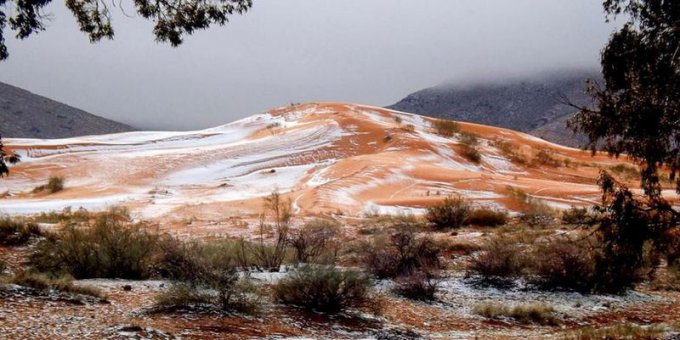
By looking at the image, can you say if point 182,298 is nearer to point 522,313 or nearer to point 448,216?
point 522,313

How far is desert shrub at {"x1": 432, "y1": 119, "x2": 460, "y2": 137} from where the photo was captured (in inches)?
1818

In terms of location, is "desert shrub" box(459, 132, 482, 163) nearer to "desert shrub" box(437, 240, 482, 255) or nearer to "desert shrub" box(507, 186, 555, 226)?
"desert shrub" box(507, 186, 555, 226)

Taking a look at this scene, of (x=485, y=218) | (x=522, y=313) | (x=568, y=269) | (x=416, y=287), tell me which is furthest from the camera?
(x=485, y=218)

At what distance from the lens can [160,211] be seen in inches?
901

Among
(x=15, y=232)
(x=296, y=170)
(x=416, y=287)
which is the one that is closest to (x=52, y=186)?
(x=296, y=170)

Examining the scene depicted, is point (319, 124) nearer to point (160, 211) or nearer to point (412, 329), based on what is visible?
point (160, 211)

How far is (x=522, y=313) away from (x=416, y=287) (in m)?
1.79

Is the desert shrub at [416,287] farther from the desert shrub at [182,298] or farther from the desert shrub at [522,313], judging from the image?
the desert shrub at [182,298]

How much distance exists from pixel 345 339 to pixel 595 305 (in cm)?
541

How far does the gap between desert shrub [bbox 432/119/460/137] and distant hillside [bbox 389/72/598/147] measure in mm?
47514

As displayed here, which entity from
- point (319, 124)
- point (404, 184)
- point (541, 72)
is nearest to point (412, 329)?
point (404, 184)

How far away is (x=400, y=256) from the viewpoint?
12.2 metres

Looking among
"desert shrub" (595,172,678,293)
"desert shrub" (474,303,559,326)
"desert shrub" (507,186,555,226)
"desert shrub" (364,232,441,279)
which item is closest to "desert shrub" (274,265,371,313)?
"desert shrub" (474,303,559,326)

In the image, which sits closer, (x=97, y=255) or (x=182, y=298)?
(x=182, y=298)
